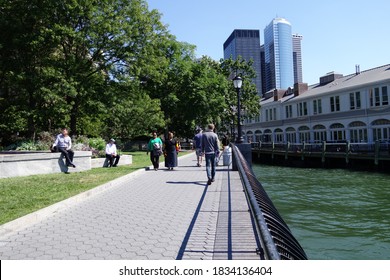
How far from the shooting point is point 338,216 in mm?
13375

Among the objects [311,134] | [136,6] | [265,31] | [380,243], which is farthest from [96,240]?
[265,31]

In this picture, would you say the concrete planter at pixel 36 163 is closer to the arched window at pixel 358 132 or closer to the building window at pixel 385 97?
the building window at pixel 385 97

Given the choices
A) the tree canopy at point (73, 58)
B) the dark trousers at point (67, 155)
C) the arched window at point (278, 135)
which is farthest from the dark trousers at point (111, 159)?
the arched window at point (278, 135)

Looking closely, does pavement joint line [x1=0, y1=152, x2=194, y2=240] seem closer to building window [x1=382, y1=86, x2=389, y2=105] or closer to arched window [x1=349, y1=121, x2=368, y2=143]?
building window [x1=382, y1=86, x2=389, y2=105]

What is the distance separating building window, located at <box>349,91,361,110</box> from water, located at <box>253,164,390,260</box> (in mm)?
23230

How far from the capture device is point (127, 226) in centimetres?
720

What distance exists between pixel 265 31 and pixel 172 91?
116804 millimetres

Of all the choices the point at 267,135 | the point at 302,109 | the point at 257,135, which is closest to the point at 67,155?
the point at 302,109

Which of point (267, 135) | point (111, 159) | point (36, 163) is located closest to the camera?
point (36, 163)

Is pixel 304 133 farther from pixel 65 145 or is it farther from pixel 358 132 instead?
pixel 65 145

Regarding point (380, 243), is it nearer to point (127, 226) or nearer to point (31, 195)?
point (127, 226)

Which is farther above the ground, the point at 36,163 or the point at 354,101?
the point at 354,101

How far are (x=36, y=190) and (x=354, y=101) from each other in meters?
41.8

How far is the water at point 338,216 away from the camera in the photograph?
9.51m
